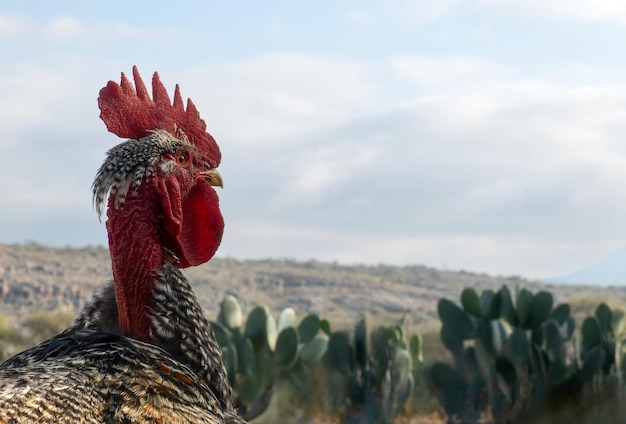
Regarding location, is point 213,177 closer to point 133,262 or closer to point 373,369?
point 133,262

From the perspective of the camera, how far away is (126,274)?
386 centimetres

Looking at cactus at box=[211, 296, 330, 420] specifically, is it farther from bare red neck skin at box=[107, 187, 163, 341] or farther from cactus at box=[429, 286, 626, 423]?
bare red neck skin at box=[107, 187, 163, 341]

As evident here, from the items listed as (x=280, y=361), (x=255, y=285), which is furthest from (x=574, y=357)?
(x=255, y=285)

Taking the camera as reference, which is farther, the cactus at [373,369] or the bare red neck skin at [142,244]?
the cactus at [373,369]

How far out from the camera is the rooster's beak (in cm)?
447

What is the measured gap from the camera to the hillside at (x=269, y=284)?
34.5 metres

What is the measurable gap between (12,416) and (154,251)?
47.6 inches

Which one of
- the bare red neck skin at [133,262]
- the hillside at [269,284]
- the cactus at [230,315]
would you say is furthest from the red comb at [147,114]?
the hillside at [269,284]

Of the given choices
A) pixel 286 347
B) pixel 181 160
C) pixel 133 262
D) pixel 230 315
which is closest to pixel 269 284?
pixel 230 315

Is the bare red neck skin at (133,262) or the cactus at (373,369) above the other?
the bare red neck skin at (133,262)

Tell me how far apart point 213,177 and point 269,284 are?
126 feet

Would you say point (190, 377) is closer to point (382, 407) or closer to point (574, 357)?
point (382, 407)

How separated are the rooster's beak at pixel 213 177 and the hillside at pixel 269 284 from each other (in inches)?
1085

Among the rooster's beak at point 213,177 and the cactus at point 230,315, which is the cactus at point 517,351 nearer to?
the cactus at point 230,315
